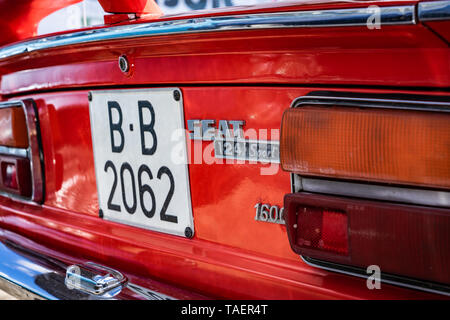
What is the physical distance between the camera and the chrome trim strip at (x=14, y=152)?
183cm

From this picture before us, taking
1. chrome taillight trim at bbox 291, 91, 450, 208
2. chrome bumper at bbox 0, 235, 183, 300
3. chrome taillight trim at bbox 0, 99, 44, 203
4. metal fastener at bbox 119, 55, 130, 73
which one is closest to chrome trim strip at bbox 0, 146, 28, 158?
chrome taillight trim at bbox 0, 99, 44, 203

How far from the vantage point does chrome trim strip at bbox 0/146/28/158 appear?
183cm

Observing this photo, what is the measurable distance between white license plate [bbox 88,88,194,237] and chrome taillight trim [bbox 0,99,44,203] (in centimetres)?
32

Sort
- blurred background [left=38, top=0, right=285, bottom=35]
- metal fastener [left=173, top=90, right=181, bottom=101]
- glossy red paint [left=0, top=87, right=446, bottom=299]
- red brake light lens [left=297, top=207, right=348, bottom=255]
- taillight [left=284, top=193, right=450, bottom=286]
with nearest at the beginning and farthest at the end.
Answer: taillight [left=284, top=193, right=450, bottom=286] < red brake light lens [left=297, top=207, right=348, bottom=255] < glossy red paint [left=0, top=87, right=446, bottom=299] < metal fastener [left=173, top=90, right=181, bottom=101] < blurred background [left=38, top=0, right=285, bottom=35]

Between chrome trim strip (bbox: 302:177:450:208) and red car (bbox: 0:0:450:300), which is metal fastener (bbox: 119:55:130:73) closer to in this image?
red car (bbox: 0:0:450:300)

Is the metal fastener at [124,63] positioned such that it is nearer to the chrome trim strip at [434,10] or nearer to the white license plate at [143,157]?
the white license plate at [143,157]

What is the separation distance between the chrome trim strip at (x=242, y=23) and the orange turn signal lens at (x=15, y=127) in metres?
0.29

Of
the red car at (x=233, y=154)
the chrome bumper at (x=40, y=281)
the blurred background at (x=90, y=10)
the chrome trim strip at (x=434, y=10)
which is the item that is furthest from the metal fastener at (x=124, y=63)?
the blurred background at (x=90, y=10)

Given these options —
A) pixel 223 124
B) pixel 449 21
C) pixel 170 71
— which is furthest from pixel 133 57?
pixel 449 21

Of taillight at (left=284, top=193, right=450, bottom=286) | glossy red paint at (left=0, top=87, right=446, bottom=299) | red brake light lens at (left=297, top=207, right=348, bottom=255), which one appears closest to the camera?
taillight at (left=284, top=193, right=450, bottom=286)

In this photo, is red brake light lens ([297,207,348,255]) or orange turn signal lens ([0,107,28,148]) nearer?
red brake light lens ([297,207,348,255])

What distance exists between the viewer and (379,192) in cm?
103
